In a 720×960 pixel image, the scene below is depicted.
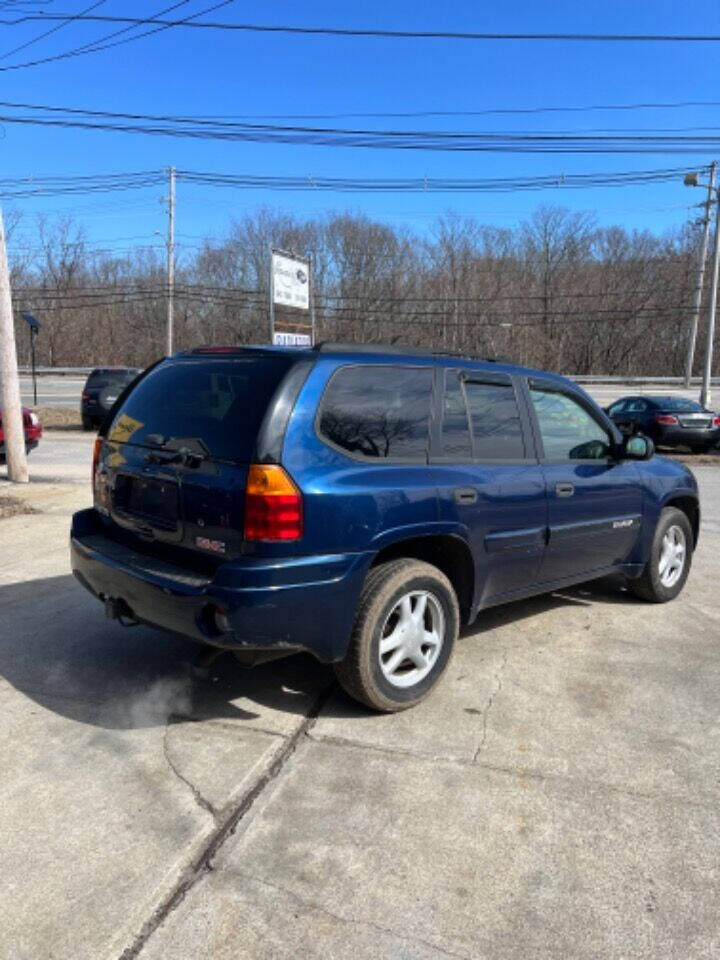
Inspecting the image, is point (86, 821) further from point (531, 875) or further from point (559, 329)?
point (559, 329)

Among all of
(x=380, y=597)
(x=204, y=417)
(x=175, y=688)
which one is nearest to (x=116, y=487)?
(x=204, y=417)

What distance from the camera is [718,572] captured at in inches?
256

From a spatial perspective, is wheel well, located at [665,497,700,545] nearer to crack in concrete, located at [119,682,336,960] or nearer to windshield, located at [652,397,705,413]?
crack in concrete, located at [119,682,336,960]

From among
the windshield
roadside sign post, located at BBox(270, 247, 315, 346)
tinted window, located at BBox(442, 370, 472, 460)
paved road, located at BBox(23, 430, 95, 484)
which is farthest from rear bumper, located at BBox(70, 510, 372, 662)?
the windshield

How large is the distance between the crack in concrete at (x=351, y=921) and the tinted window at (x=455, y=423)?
210cm

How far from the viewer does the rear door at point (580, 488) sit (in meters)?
4.30

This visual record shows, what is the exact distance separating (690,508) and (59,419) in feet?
75.2

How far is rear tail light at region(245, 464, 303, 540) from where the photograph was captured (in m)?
2.97

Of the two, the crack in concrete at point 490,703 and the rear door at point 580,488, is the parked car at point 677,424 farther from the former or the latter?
the crack in concrete at point 490,703

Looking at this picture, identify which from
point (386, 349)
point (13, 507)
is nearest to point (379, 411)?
point (386, 349)

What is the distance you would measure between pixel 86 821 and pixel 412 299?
2257 inches

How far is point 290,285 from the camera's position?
1695cm

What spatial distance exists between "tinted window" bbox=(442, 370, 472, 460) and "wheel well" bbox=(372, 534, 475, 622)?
450 millimetres

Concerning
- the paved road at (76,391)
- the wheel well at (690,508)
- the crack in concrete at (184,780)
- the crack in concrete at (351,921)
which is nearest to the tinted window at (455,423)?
the crack in concrete at (184,780)
